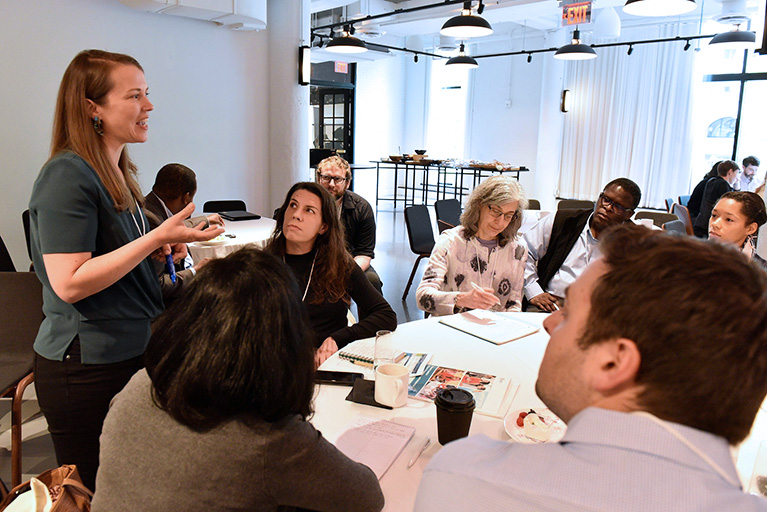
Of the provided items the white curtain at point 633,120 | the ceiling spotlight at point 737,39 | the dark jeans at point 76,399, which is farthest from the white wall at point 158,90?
the white curtain at point 633,120

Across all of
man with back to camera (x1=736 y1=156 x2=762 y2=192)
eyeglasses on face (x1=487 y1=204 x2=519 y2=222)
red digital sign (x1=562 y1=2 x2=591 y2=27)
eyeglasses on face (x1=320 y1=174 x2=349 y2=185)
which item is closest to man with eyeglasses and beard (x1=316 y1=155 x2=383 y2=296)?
eyeglasses on face (x1=320 y1=174 x2=349 y2=185)

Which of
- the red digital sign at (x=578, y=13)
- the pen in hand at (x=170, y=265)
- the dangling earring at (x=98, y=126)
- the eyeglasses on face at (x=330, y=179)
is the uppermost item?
the red digital sign at (x=578, y=13)

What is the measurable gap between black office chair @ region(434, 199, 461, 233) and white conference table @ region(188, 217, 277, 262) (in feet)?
6.94

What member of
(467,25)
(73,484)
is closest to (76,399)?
(73,484)

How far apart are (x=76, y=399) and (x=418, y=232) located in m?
4.38

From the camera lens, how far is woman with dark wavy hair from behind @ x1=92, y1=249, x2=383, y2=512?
0.90 metres

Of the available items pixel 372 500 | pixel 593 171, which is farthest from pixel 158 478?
pixel 593 171

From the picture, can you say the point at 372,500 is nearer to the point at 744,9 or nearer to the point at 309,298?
the point at 309,298

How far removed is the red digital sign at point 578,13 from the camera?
691 cm

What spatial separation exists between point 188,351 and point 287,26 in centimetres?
640

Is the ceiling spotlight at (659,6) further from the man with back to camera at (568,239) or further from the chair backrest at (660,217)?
the chair backrest at (660,217)

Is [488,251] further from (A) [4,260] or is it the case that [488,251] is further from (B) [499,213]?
(A) [4,260]

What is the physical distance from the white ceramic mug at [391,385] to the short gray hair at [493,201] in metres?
1.60

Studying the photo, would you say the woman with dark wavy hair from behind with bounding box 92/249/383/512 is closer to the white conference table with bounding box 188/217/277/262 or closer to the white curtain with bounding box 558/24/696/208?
the white conference table with bounding box 188/217/277/262
